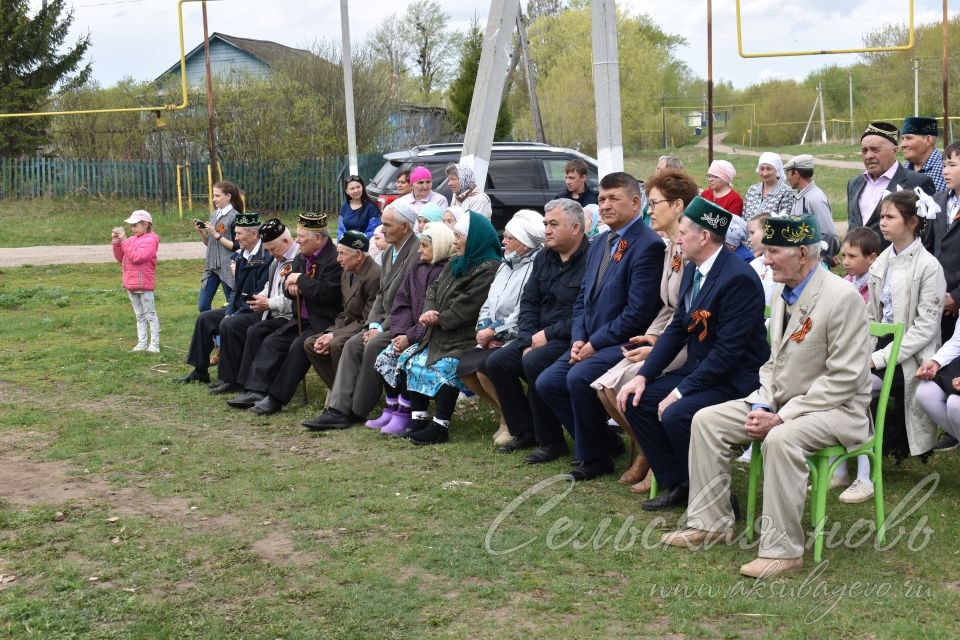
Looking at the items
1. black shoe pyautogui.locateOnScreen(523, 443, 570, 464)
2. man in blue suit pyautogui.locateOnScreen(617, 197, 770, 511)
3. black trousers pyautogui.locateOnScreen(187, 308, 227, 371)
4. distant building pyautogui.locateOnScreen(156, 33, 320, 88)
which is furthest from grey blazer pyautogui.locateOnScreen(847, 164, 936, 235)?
distant building pyautogui.locateOnScreen(156, 33, 320, 88)

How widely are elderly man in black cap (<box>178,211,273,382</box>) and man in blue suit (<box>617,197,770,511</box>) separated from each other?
15.8ft

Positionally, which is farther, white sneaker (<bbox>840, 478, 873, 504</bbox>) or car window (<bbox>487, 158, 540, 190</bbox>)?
car window (<bbox>487, 158, 540, 190</bbox>)

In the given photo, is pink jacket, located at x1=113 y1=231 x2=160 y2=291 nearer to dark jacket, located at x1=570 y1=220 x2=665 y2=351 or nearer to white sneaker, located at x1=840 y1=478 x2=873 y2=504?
dark jacket, located at x1=570 y1=220 x2=665 y2=351

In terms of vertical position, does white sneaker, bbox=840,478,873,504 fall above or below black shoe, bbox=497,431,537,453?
below

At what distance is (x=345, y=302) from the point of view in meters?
8.75

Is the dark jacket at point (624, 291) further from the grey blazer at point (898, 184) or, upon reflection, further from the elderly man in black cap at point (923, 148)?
the elderly man in black cap at point (923, 148)

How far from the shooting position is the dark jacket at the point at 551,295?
6.99 m

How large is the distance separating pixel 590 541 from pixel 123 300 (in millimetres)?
12069

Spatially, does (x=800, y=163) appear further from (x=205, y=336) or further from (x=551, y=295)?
(x=205, y=336)

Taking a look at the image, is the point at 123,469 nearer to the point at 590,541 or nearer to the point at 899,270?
the point at 590,541

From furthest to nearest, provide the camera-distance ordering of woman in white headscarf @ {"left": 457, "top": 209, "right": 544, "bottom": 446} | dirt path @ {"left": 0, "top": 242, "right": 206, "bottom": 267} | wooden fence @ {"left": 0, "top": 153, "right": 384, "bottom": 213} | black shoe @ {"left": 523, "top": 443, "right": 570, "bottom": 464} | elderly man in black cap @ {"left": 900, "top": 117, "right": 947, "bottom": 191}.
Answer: wooden fence @ {"left": 0, "top": 153, "right": 384, "bottom": 213}
dirt path @ {"left": 0, "top": 242, "right": 206, "bottom": 267}
elderly man in black cap @ {"left": 900, "top": 117, "right": 947, "bottom": 191}
woman in white headscarf @ {"left": 457, "top": 209, "right": 544, "bottom": 446}
black shoe @ {"left": 523, "top": 443, "right": 570, "bottom": 464}

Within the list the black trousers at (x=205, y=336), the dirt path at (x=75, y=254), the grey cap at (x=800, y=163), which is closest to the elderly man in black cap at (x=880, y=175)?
the grey cap at (x=800, y=163)

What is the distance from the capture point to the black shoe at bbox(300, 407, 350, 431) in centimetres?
813

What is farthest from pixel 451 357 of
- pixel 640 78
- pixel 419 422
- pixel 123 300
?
pixel 640 78
